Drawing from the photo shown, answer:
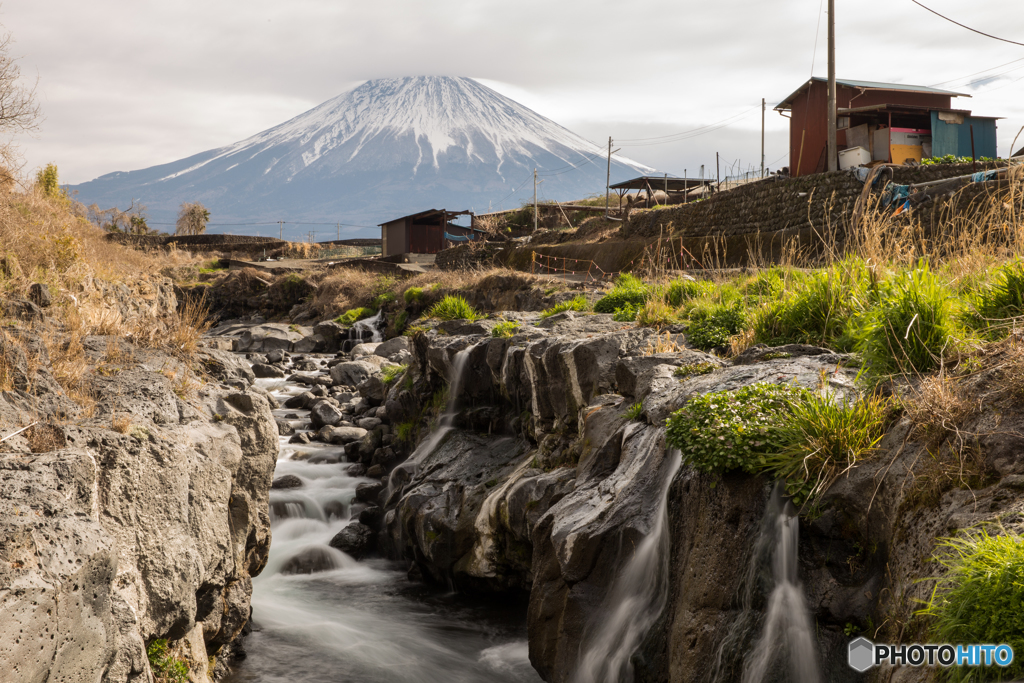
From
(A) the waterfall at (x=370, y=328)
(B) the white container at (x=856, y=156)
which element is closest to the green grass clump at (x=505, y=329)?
(A) the waterfall at (x=370, y=328)

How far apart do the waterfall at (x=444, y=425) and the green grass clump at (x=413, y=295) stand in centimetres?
1423

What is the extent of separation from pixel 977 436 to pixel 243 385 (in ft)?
25.0

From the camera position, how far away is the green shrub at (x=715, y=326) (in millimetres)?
7707

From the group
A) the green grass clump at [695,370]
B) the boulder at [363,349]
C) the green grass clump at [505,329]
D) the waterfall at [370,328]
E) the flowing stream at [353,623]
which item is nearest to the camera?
the green grass clump at [695,370]

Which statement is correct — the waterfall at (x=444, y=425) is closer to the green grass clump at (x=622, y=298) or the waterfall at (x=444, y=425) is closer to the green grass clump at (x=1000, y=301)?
the green grass clump at (x=622, y=298)

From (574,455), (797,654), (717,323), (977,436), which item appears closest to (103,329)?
(574,455)

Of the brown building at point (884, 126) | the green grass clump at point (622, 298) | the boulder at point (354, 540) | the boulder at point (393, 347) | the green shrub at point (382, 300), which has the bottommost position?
the boulder at point (354, 540)

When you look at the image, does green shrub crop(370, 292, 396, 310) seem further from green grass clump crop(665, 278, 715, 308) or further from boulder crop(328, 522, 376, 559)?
green grass clump crop(665, 278, 715, 308)

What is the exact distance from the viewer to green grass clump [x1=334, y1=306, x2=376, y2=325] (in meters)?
28.8

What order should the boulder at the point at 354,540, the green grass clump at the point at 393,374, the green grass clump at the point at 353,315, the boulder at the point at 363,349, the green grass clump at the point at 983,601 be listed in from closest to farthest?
the green grass clump at the point at 983,601
the boulder at the point at 354,540
the green grass clump at the point at 393,374
the boulder at the point at 363,349
the green grass clump at the point at 353,315

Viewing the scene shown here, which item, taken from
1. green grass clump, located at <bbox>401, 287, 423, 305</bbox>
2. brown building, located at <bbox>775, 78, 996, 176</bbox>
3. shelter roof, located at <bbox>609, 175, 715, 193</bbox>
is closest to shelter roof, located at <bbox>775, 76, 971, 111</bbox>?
brown building, located at <bbox>775, 78, 996, 176</bbox>

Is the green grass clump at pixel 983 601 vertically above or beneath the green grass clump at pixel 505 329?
beneath

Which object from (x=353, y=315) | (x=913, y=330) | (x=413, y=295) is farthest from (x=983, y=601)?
(x=353, y=315)

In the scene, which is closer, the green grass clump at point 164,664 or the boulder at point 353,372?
the green grass clump at point 164,664
